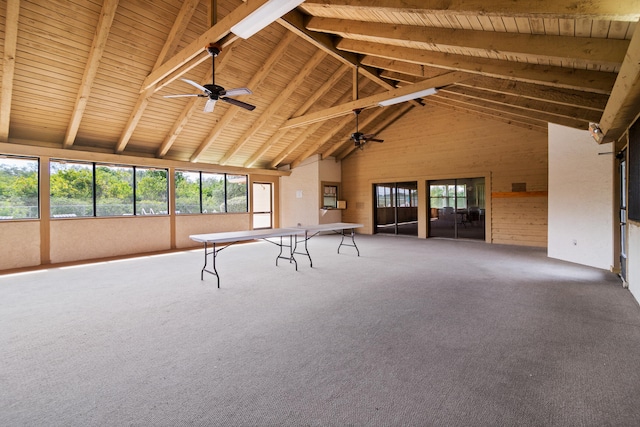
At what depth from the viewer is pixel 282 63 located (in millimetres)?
6918

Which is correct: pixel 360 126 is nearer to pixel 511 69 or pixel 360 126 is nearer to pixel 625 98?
pixel 511 69

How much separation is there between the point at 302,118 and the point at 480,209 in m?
5.95

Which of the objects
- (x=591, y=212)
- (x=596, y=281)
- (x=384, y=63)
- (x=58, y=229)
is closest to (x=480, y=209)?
(x=591, y=212)

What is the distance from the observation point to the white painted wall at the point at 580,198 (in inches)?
214

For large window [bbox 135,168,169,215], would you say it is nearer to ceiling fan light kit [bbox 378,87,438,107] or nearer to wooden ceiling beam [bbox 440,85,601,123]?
ceiling fan light kit [bbox 378,87,438,107]

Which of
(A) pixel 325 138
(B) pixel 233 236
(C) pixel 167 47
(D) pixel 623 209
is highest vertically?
(C) pixel 167 47

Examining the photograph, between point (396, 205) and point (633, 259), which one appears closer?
point (633, 259)

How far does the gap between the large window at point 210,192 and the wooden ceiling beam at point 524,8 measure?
710cm

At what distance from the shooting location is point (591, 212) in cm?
572

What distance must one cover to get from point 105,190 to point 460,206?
9.90 m

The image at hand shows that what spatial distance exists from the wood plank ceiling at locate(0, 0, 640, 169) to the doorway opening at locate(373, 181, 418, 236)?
332cm

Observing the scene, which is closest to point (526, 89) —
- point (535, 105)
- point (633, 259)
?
point (535, 105)

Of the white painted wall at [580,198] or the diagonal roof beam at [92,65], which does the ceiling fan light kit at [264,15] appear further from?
the white painted wall at [580,198]

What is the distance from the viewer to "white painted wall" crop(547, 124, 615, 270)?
214 inches
